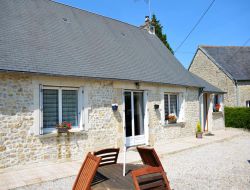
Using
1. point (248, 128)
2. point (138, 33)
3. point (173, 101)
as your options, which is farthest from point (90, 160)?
point (248, 128)

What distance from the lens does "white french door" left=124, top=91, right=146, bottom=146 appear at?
1048 cm

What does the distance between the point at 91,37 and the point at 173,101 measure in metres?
5.07

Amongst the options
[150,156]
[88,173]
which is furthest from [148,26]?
[88,173]

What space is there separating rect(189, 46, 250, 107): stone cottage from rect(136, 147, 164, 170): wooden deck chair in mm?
18244

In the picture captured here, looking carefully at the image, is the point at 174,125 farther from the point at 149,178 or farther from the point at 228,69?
the point at 228,69

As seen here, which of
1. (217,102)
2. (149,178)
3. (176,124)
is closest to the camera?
(149,178)

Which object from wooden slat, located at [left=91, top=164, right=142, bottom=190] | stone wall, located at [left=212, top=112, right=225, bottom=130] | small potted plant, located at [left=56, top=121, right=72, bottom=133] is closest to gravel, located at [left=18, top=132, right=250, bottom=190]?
wooden slat, located at [left=91, top=164, right=142, bottom=190]

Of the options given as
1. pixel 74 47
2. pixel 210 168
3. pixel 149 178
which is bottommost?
pixel 210 168

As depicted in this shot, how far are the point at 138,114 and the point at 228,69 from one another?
46.8 ft

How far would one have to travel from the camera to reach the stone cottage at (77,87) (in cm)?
745

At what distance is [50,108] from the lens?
8.20 m

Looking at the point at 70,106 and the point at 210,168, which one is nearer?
the point at 210,168

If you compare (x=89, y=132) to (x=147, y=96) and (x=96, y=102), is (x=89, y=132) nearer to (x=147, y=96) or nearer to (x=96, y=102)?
(x=96, y=102)

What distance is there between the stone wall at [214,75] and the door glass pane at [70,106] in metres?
16.3
